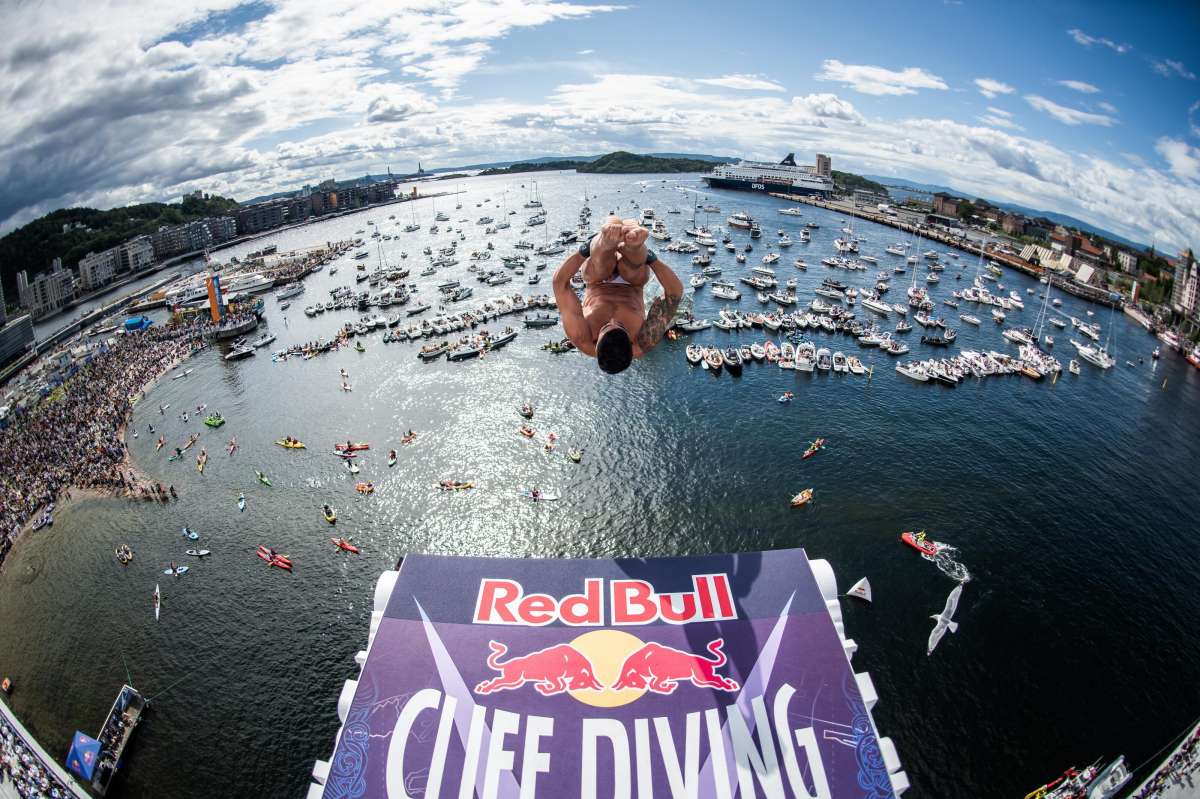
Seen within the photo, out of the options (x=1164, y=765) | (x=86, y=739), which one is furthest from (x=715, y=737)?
(x=86, y=739)

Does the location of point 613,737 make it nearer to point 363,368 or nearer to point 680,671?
point 680,671

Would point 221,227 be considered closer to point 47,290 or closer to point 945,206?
point 47,290

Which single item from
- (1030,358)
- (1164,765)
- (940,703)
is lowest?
(940,703)

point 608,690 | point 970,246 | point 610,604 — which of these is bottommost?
point 608,690

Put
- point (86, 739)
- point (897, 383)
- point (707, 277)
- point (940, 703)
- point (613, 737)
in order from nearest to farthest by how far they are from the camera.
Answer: point (613, 737)
point (86, 739)
point (940, 703)
point (897, 383)
point (707, 277)

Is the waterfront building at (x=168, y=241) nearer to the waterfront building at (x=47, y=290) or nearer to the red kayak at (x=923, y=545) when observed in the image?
the waterfront building at (x=47, y=290)

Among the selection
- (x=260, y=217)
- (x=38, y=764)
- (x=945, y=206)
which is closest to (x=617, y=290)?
(x=38, y=764)
